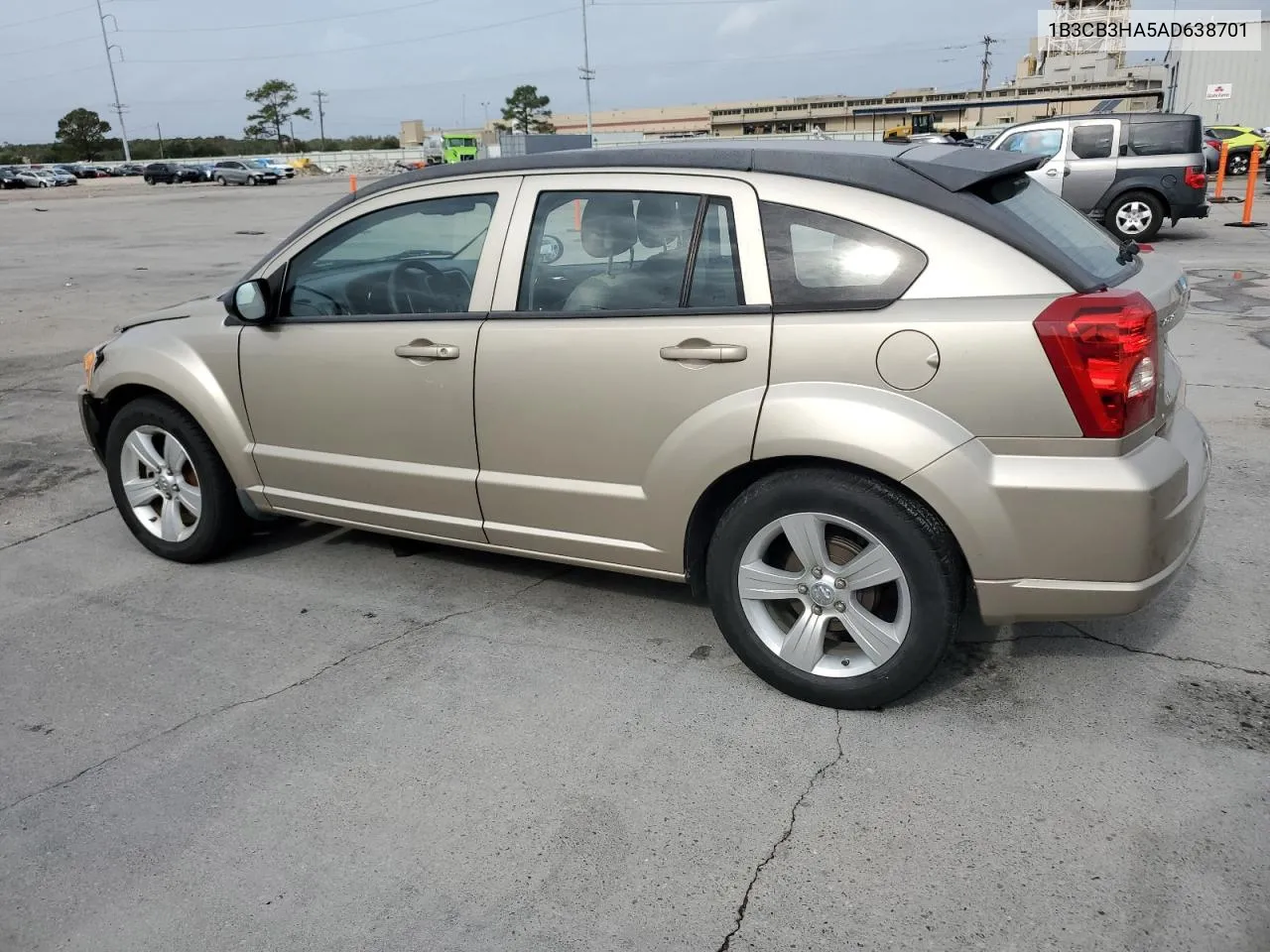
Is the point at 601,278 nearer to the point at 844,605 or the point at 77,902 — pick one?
the point at 844,605

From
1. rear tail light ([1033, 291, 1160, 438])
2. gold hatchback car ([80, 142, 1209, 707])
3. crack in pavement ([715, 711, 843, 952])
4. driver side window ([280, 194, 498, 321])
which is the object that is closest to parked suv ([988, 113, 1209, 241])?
gold hatchback car ([80, 142, 1209, 707])

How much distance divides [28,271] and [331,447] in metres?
15.6

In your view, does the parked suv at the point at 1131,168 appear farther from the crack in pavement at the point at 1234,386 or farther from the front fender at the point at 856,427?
the front fender at the point at 856,427

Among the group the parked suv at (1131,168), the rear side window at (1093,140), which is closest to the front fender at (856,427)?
the parked suv at (1131,168)

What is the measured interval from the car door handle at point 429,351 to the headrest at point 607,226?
627 millimetres

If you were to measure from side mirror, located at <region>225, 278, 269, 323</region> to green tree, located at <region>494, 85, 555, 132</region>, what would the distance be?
110 metres

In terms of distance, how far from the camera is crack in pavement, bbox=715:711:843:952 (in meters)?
2.41

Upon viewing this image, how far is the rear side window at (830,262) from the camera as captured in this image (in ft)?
10.1

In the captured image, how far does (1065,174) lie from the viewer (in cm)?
1576

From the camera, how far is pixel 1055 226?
3330 mm

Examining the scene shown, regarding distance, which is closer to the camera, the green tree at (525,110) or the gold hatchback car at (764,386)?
the gold hatchback car at (764,386)

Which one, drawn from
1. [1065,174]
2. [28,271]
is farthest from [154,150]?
[1065,174]

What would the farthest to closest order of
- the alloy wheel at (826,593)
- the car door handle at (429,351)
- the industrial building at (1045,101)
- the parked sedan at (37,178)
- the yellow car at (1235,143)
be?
the parked sedan at (37,178), the industrial building at (1045,101), the yellow car at (1235,143), the car door handle at (429,351), the alloy wheel at (826,593)

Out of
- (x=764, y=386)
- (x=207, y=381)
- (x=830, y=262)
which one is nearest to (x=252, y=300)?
(x=207, y=381)
